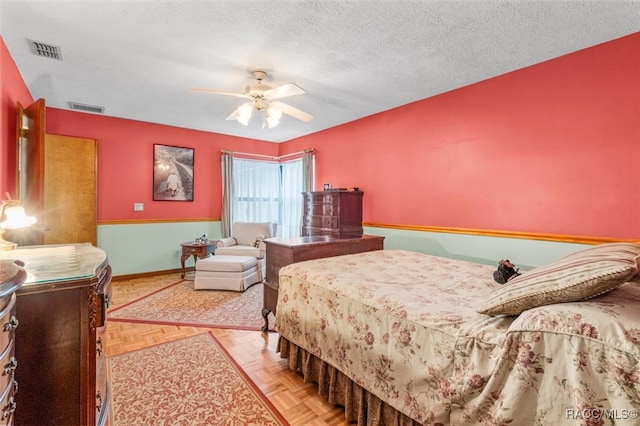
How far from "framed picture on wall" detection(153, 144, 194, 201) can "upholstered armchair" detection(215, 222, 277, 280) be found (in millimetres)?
1113

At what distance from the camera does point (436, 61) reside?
2828mm

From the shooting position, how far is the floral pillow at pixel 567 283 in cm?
99

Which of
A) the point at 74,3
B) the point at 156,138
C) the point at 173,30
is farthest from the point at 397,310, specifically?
the point at 156,138

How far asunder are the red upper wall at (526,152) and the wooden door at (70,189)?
426cm

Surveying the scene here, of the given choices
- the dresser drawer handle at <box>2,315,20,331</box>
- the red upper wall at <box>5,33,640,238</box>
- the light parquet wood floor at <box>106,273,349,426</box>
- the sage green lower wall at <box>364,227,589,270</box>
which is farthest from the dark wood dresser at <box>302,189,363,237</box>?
the dresser drawer handle at <box>2,315,20,331</box>

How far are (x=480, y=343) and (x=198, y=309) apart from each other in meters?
3.24

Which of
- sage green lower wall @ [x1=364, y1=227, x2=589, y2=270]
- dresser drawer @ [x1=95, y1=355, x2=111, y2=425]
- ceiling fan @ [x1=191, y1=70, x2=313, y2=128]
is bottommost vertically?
dresser drawer @ [x1=95, y1=355, x2=111, y2=425]

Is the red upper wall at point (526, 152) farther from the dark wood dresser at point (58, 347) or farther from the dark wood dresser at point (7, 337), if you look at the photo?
the dark wood dresser at point (7, 337)

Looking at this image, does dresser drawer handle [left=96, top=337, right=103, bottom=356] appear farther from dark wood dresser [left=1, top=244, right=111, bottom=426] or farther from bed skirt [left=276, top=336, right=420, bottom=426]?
bed skirt [left=276, top=336, right=420, bottom=426]

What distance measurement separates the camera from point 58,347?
1187 mm

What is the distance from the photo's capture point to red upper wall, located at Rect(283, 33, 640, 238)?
2.46 m

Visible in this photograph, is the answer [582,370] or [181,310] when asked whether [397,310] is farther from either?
[181,310]

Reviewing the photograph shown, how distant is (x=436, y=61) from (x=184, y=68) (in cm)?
246

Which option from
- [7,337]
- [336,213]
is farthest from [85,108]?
[7,337]
